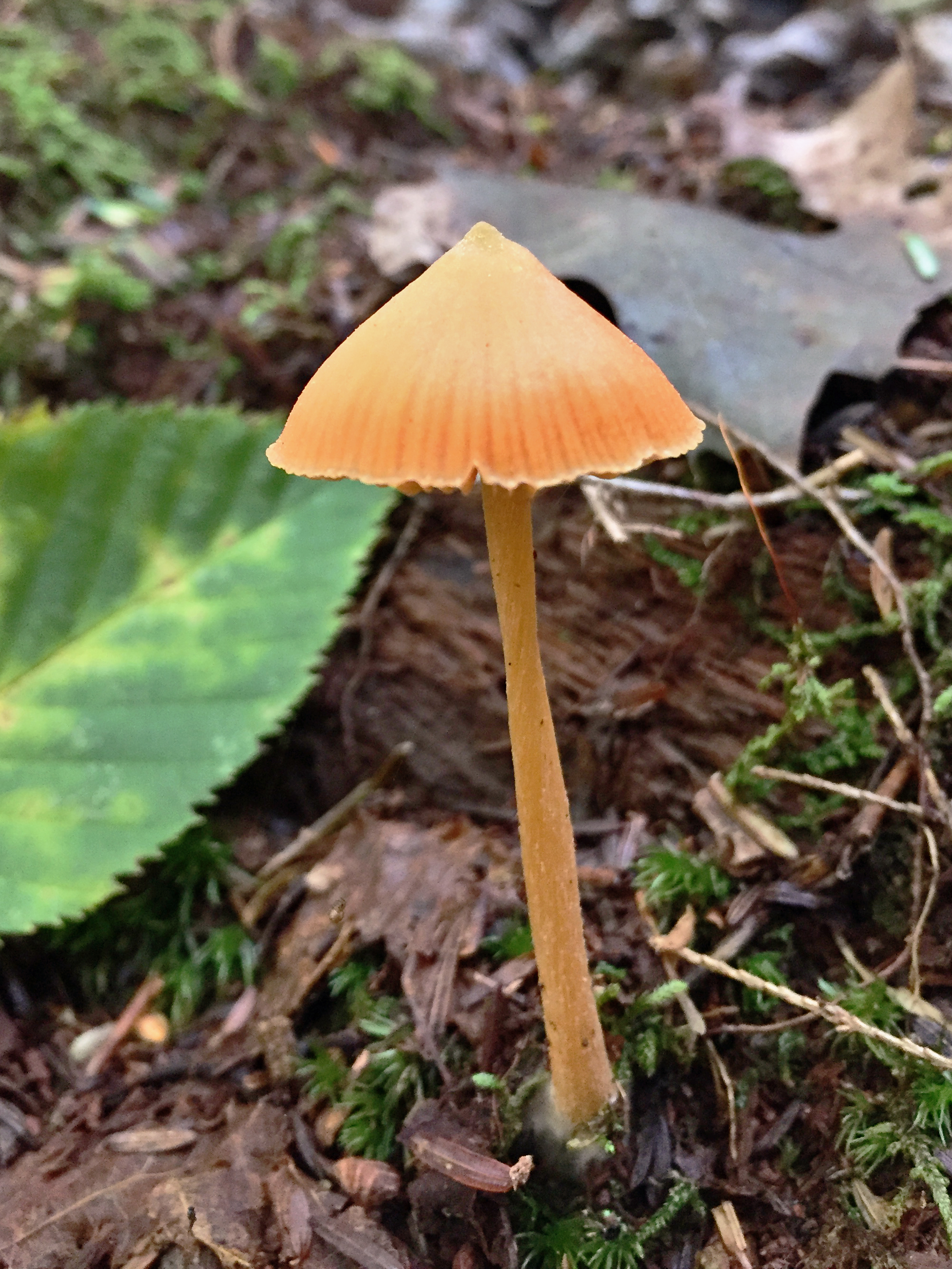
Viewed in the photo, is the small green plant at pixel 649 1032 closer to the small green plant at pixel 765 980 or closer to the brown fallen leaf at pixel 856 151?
the small green plant at pixel 765 980

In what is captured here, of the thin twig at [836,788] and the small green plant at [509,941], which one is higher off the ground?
the thin twig at [836,788]

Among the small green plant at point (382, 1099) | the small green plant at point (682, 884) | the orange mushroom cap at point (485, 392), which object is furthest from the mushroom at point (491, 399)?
the small green plant at point (382, 1099)

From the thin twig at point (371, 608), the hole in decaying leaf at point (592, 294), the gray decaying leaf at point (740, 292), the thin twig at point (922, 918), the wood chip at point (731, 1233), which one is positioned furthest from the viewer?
the thin twig at point (371, 608)

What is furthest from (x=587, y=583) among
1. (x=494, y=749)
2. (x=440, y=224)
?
(x=440, y=224)

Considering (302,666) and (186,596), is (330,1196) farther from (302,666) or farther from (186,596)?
(186,596)

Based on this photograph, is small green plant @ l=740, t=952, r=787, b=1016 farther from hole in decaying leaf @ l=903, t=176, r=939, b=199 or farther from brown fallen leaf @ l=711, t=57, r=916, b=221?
hole in decaying leaf @ l=903, t=176, r=939, b=199

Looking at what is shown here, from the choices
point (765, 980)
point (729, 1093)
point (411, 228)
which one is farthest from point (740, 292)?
point (729, 1093)
